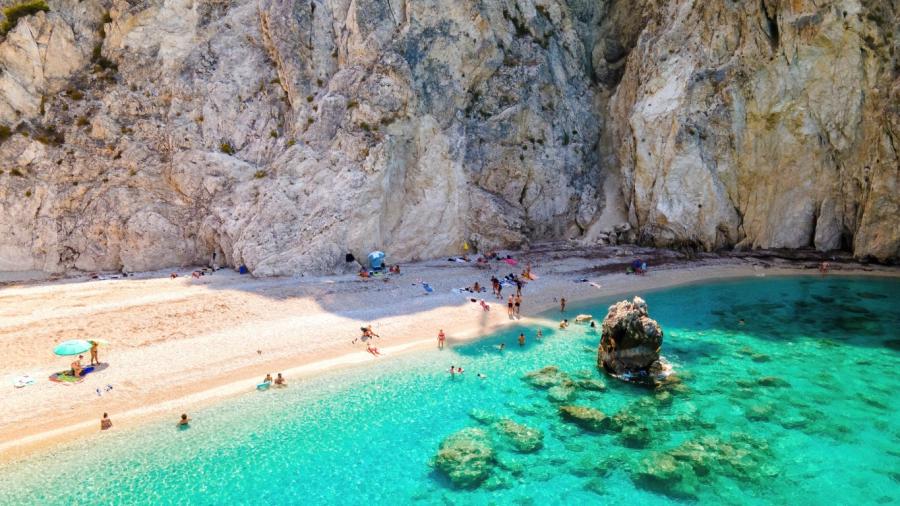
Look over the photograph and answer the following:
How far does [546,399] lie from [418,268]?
1862cm

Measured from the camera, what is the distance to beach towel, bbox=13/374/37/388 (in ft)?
58.2

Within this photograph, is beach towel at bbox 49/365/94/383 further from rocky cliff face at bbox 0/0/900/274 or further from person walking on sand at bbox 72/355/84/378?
rocky cliff face at bbox 0/0/900/274

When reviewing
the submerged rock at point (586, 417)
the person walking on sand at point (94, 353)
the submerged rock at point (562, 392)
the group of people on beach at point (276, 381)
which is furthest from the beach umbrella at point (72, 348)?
the submerged rock at point (586, 417)

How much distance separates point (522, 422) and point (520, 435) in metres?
1.01

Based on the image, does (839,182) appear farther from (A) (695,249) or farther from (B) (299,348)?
(B) (299,348)

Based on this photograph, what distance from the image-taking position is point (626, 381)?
20.7 m

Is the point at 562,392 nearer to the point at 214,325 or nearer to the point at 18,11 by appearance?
the point at 214,325

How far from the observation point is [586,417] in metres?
17.8

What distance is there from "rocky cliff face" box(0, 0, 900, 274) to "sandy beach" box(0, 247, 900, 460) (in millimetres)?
4349

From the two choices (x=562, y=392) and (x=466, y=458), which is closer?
(x=466, y=458)

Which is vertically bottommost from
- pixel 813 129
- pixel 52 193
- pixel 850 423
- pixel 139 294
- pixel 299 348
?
pixel 850 423

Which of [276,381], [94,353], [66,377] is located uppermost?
[94,353]

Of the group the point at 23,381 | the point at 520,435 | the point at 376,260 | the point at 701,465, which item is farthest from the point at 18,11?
the point at 701,465

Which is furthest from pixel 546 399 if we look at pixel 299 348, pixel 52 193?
pixel 52 193
